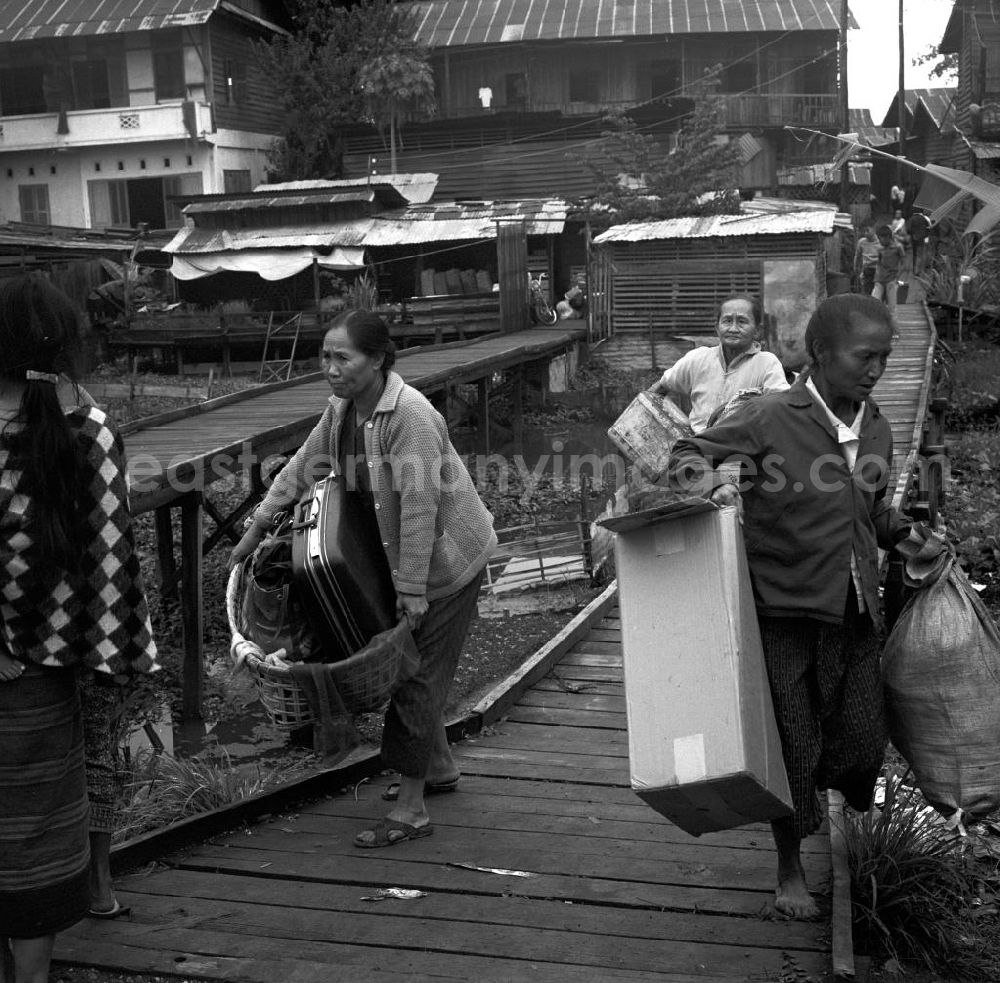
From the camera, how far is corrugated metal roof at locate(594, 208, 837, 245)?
20.2 metres

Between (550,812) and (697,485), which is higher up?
(697,485)

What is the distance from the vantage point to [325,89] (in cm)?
2764

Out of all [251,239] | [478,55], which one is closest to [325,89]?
[478,55]

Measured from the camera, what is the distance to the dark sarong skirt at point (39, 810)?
2465 millimetres

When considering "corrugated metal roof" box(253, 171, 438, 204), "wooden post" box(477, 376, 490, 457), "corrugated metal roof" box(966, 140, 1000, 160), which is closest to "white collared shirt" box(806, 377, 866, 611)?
"wooden post" box(477, 376, 490, 457)

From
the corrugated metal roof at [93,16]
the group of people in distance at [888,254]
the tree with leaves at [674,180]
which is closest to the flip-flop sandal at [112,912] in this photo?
the group of people in distance at [888,254]

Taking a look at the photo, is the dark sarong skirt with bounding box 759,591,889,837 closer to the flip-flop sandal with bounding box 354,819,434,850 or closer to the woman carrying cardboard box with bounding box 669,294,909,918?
the woman carrying cardboard box with bounding box 669,294,909,918

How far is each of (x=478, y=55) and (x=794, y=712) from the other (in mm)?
28391

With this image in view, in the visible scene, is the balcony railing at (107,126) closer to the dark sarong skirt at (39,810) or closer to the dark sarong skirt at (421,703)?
the dark sarong skirt at (421,703)

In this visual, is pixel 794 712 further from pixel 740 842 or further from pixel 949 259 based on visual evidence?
pixel 949 259

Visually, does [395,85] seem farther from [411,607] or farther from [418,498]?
[411,607]

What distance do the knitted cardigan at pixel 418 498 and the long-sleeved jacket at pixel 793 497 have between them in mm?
849

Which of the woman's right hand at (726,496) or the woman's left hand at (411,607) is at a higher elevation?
the woman's right hand at (726,496)

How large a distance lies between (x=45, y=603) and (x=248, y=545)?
3.72 ft
